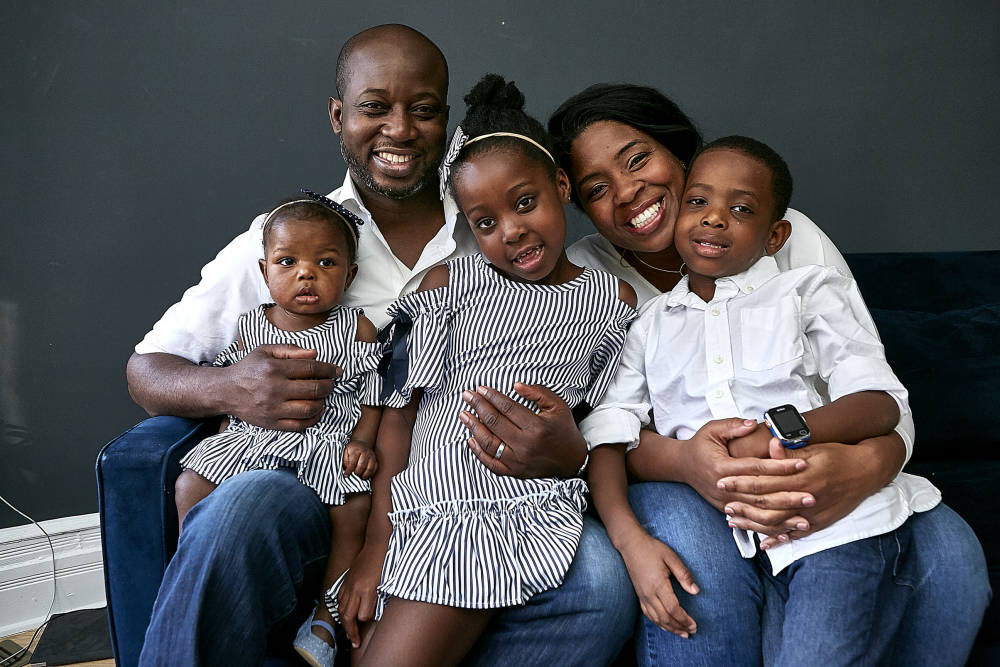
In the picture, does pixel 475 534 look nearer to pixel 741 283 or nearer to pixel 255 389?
pixel 255 389

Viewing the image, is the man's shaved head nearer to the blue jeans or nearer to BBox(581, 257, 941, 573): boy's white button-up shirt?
BBox(581, 257, 941, 573): boy's white button-up shirt

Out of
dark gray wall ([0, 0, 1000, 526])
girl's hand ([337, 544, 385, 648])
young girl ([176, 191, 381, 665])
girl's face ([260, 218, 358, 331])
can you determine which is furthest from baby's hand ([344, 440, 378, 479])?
dark gray wall ([0, 0, 1000, 526])

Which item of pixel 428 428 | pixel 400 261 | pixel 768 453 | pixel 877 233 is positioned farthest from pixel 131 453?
pixel 877 233

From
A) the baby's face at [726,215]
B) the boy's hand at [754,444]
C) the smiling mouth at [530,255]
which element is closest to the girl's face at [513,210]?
the smiling mouth at [530,255]

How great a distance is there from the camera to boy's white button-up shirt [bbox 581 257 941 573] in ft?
4.36

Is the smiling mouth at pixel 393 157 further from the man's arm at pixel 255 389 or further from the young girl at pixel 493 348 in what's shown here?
the man's arm at pixel 255 389

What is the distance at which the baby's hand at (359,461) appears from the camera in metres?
1.47

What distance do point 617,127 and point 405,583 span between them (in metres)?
1.08

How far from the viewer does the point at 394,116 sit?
68.9 inches

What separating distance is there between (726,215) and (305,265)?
2.83 feet

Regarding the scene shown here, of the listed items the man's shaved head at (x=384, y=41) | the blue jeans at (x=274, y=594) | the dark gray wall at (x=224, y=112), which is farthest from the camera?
the dark gray wall at (x=224, y=112)

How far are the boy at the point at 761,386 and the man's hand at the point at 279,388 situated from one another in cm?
55

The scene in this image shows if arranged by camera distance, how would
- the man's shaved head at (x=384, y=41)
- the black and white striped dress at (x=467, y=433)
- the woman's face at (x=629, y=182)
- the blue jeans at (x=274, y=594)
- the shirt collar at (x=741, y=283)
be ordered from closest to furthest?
the blue jeans at (x=274, y=594) → the black and white striped dress at (x=467, y=433) → the shirt collar at (x=741, y=283) → the woman's face at (x=629, y=182) → the man's shaved head at (x=384, y=41)

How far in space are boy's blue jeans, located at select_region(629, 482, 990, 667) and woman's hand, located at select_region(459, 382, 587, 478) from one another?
237 mm
